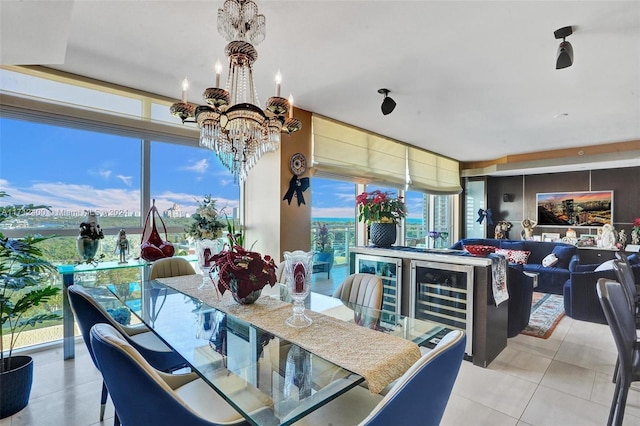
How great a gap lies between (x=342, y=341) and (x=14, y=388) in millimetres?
2306

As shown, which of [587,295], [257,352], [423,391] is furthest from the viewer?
[587,295]

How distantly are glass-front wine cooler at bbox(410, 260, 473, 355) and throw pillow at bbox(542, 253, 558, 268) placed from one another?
148 inches

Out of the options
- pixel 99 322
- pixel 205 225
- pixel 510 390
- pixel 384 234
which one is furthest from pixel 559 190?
pixel 99 322

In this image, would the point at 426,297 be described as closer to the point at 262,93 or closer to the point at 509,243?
the point at 262,93

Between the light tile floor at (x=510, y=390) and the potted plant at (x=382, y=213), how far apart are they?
1.38m

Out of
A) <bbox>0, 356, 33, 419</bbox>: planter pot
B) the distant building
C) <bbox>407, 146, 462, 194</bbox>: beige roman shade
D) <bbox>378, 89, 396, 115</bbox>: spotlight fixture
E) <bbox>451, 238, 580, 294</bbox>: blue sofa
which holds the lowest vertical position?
<bbox>0, 356, 33, 419</bbox>: planter pot

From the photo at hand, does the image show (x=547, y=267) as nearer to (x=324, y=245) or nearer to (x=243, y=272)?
(x=324, y=245)

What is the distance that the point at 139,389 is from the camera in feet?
2.96

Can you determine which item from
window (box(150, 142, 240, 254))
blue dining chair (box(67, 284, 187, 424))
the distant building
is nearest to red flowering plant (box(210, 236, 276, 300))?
blue dining chair (box(67, 284, 187, 424))

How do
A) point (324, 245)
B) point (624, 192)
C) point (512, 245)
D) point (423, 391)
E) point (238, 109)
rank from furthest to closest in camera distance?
1. point (512, 245)
2. point (624, 192)
3. point (324, 245)
4. point (238, 109)
5. point (423, 391)

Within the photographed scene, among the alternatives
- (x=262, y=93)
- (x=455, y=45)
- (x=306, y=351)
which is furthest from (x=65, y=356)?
(x=455, y=45)

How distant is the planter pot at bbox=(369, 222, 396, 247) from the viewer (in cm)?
338

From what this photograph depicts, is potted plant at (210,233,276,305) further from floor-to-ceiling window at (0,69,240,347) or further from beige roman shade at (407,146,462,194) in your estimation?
beige roman shade at (407,146,462,194)

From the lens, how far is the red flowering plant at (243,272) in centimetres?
167
